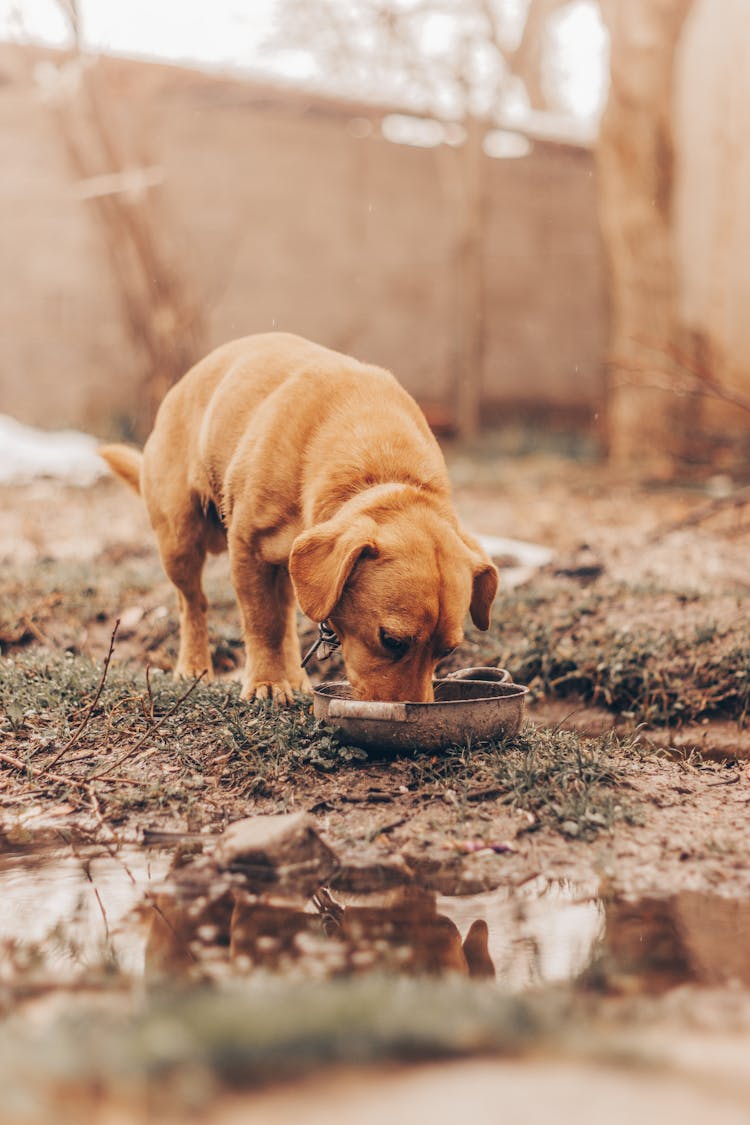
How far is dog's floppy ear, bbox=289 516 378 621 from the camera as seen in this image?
12.1ft

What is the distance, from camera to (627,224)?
1174cm

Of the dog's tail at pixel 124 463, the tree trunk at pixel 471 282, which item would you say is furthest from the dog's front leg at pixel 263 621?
the tree trunk at pixel 471 282

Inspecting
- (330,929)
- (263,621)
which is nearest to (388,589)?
(263,621)

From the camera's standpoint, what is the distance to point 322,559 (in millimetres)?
3730

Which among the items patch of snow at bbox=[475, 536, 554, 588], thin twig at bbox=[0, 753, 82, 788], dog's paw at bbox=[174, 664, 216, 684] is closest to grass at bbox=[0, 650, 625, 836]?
thin twig at bbox=[0, 753, 82, 788]

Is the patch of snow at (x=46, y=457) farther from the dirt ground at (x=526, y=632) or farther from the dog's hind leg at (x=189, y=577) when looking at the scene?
the dog's hind leg at (x=189, y=577)

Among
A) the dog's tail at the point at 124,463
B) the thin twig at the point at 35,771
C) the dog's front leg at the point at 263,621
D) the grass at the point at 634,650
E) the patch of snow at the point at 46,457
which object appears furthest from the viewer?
the patch of snow at the point at 46,457

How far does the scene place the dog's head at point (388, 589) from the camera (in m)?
3.68

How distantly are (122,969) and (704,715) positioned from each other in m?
3.20

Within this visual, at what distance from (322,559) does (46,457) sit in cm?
809

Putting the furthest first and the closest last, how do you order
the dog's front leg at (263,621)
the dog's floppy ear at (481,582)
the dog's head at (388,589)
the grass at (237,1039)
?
the dog's front leg at (263,621) → the dog's floppy ear at (481,582) → the dog's head at (388,589) → the grass at (237,1039)

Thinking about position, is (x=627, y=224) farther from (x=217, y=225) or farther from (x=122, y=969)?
(x=122, y=969)

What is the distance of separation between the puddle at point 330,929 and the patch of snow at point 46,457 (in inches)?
313

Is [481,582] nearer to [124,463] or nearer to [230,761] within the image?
[230,761]
